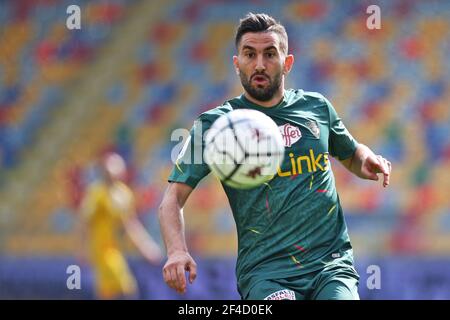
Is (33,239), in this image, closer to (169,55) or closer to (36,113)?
(36,113)

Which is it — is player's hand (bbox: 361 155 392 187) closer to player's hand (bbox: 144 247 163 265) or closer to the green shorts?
the green shorts

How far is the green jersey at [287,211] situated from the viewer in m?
4.86

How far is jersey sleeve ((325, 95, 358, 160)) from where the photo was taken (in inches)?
211

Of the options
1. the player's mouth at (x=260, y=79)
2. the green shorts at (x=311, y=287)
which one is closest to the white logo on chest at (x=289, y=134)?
the player's mouth at (x=260, y=79)

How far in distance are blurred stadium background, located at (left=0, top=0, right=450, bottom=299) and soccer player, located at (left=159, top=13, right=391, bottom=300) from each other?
729 cm

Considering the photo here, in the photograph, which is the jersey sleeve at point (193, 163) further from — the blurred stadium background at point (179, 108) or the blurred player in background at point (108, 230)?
the blurred stadium background at point (179, 108)

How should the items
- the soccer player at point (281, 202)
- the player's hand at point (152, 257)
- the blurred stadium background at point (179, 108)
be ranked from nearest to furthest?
1. the soccer player at point (281, 202)
2. the player's hand at point (152, 257)
3. the blurred stadium background at point (179, 108)

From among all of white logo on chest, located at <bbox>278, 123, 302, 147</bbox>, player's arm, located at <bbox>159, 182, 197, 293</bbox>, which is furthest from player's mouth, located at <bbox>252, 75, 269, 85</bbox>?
player's arm, located at <bbox>159, 182, 197, 293</bbox>

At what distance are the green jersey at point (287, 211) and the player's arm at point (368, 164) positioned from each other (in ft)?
0.90

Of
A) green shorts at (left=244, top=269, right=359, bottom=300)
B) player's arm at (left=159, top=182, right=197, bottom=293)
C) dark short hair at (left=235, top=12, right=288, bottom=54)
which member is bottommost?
green shorts at (left=244, top=269, right=359, bottom=300)

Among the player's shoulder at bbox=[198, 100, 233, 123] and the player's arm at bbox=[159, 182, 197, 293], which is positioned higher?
the player's shoulder at bbox=[198, 100, 233, 123]

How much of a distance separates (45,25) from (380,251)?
935 centimetres

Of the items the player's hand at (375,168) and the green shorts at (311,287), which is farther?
the player's hand at (375,168)

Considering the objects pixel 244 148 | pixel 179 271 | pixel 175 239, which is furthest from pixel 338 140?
pixel 179 271
